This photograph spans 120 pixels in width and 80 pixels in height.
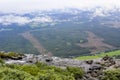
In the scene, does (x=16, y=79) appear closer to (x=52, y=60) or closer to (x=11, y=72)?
(x=11, y=72)

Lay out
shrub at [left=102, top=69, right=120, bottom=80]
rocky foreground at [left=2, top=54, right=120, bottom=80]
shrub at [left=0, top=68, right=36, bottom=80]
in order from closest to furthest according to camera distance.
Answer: shrub at [left=0, top=68, right=36, bottom=80] → shrub at [left=102, top=69, right=120, bottom=80] → rocky foreground at [left=2, top=54, right=120, bottom=80]

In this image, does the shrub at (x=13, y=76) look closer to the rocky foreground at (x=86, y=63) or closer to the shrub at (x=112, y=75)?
the shrub at (x=112, y=75)

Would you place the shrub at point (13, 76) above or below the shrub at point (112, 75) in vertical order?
above

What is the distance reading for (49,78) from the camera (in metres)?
29.9

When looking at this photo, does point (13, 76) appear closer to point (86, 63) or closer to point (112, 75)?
point (112, 75)

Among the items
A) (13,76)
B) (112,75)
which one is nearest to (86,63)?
(112,75)

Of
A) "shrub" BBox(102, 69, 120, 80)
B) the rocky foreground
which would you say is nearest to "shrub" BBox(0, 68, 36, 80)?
"shrub" BBox(102, 69, 120, 80)

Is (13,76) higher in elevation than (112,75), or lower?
higher

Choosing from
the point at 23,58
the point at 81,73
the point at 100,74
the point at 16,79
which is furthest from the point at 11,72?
the point at 23,58

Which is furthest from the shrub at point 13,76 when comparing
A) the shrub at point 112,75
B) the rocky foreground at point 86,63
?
the rocky foreground at point 86,63

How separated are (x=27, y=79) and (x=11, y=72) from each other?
248 cm

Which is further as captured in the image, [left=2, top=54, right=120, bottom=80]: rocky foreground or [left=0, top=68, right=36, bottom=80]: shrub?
[left=2, top=54, right=120, bottom=80]: rocky foreground

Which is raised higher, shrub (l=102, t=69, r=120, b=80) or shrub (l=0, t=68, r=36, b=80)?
shrub (l=0, t=68, r=36, b=80)

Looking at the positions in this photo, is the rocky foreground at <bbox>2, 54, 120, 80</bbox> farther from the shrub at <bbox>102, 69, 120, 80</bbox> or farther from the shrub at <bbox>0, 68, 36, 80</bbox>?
the shrub at <bbox>0, 68, 36, 80</bbox>
